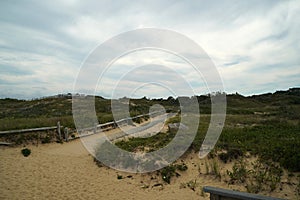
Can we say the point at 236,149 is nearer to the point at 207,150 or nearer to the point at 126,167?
the point at 207,150

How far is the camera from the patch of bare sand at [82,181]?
23.6 ft

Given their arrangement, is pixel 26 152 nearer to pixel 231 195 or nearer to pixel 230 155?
pixel 230 155

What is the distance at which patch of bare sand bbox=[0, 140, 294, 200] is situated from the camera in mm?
7207

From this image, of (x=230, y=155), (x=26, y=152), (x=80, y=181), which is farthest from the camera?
(x=26, y=152)

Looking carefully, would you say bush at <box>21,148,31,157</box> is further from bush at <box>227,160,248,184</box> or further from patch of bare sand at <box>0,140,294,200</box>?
bush at <box>227,160,248,184</box>

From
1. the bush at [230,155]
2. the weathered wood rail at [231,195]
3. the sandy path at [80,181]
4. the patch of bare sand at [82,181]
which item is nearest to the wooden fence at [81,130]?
the sandy path at [80,181]

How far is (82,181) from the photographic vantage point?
8.32m

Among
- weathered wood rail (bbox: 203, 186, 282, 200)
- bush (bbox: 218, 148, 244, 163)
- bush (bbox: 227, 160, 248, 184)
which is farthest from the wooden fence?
weathered wood rail (bbox: 203, 186, 282, 200)

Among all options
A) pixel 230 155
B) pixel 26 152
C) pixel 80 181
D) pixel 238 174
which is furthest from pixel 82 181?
pixel 230 155

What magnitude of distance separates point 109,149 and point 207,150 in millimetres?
4582

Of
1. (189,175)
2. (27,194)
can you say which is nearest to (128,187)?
(189,175)

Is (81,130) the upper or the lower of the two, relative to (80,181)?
upper

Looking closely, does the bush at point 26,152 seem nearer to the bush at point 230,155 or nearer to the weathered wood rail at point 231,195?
the bush at point 230,155

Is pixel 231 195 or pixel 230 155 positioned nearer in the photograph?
pixel 231 195
